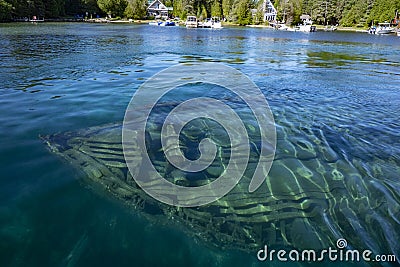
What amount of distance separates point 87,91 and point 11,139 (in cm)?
383

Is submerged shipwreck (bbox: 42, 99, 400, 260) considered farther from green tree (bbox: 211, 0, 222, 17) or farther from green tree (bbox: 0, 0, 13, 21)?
green tree (bbox: 211, 0, 222, 17)

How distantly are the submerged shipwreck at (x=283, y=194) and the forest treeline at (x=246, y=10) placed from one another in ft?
290

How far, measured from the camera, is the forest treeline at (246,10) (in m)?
81.2

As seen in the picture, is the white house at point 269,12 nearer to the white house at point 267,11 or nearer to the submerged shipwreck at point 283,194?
the white house at point 267,11

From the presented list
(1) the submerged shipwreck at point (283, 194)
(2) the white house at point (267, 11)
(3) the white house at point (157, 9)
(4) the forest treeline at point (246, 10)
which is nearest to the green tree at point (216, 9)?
(4) the forest treeline at point (246, 10)

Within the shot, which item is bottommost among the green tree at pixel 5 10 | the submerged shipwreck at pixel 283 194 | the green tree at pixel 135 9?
the submerged shipwreck at pixel 283 194

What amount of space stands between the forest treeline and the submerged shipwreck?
88306 mm

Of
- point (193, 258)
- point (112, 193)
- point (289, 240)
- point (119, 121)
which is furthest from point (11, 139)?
point (289, 240)

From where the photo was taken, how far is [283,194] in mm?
3760

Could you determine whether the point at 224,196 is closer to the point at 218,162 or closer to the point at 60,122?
the point at 218,162

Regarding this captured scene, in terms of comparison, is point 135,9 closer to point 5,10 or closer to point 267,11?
point 5,10

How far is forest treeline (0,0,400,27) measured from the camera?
81.2 m

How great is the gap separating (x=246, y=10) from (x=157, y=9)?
39.5 metres

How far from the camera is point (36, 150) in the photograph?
4.63 metres
